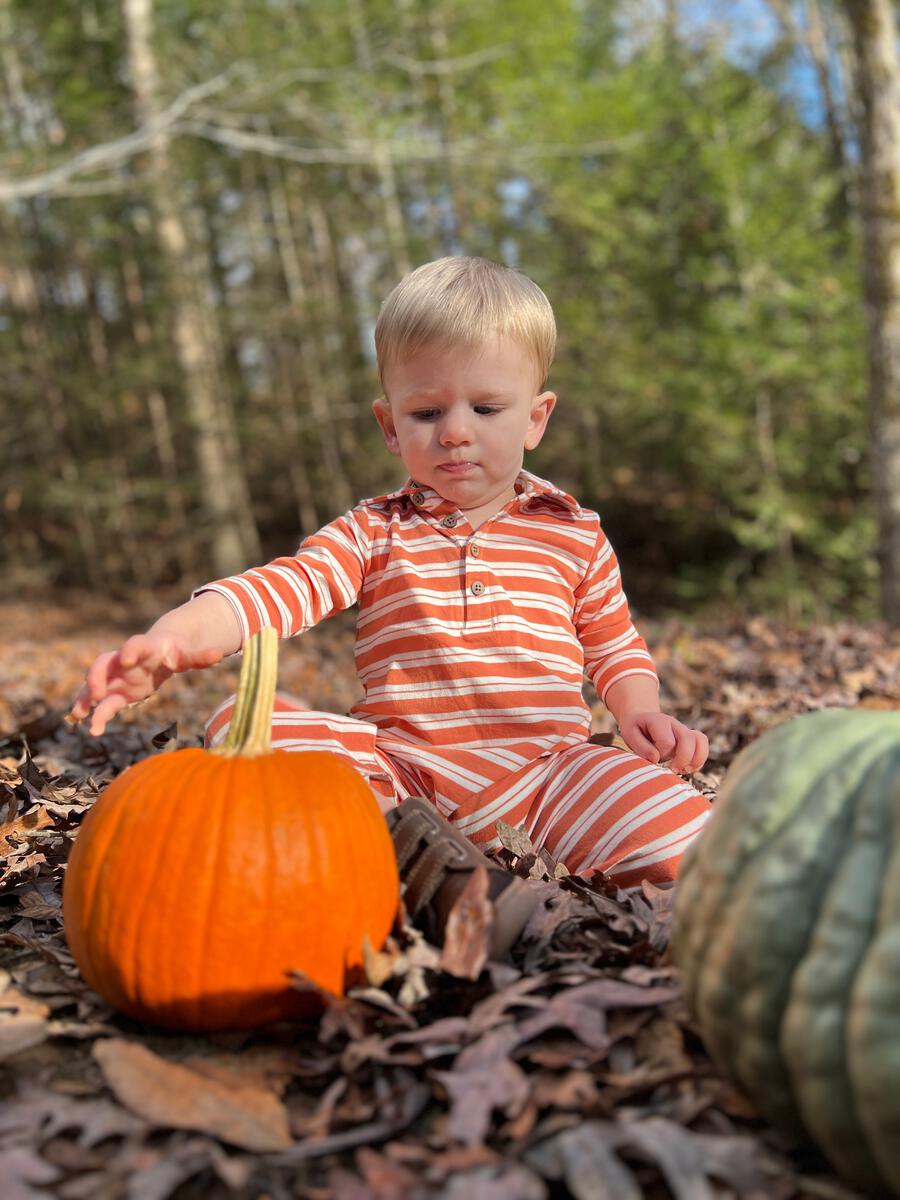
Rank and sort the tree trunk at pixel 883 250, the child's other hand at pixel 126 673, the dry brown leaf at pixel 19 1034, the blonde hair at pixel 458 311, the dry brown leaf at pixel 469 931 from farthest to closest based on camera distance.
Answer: the tree trunk at pixel 883 250, the blonde hair at pixel 458 311, the child's other hand at pixel 126 673, the dry brown leaf at pixel 469 931, the dry brown leaf at pixel 19 1034

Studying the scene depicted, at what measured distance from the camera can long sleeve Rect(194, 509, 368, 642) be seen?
2418mm

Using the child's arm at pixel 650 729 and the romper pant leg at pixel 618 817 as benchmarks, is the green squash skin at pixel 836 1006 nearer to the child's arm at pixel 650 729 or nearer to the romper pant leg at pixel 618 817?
the romper pant leg at pixel 618 817

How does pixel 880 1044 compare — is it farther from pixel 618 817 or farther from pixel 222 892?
pixel 618 817

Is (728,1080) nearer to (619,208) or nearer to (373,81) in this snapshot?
(373,81)

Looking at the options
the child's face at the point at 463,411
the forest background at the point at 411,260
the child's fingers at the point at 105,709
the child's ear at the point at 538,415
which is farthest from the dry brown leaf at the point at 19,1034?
the forest background at the point at 411,260

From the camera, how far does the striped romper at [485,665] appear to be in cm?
251

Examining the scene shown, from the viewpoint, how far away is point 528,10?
18.9m

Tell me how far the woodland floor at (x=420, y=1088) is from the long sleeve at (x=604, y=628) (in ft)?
2.75

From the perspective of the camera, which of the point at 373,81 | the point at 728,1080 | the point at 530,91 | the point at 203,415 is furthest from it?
the point at 530,91

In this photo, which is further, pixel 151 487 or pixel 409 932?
pixel 151 487

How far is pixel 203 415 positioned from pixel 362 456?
595 centimetres

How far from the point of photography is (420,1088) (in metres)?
1.56

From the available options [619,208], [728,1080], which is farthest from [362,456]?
[728,1080]

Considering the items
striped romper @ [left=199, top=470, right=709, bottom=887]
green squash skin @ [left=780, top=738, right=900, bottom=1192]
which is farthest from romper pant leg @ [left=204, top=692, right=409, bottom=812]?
green squash skin @ [left=780, top=738, right=900, bottom=1192]
